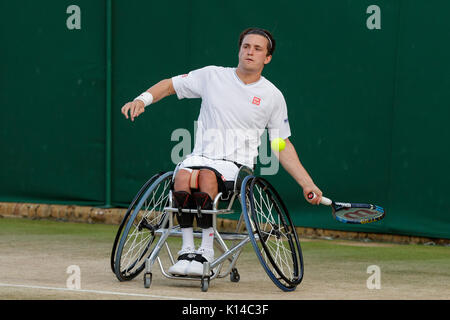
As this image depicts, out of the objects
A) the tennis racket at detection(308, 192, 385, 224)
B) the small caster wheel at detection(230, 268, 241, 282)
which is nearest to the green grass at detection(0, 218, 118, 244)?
the small caster wheel at detection(230, 268, 241, 282)

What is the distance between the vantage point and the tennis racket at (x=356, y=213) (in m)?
5.11

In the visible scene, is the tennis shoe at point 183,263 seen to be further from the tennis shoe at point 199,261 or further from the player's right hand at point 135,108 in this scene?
the player's right hand at point 135,108

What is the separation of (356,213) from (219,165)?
863mm

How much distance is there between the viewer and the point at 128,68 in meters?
8.24

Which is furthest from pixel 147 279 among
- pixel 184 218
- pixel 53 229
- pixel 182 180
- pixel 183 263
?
pixel 53 229

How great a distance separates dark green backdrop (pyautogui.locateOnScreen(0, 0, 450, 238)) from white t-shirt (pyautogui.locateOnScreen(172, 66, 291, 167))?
226 cm

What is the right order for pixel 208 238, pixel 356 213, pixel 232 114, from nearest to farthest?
pixel 208 238 → pixel 232 114 → pixel 356 213

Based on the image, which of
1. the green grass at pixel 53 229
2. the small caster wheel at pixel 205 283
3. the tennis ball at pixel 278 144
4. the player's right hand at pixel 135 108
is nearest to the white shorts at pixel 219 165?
the tennis ball at pixel 278 144

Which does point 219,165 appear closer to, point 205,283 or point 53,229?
point 205,283

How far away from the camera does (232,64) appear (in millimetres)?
7707

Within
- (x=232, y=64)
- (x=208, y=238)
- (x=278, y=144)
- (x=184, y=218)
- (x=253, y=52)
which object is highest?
(x=253, y=52)

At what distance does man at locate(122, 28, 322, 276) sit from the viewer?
4.75m

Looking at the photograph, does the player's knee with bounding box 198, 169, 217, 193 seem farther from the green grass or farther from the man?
the green grass

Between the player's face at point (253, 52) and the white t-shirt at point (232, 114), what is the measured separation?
0.33 feet
